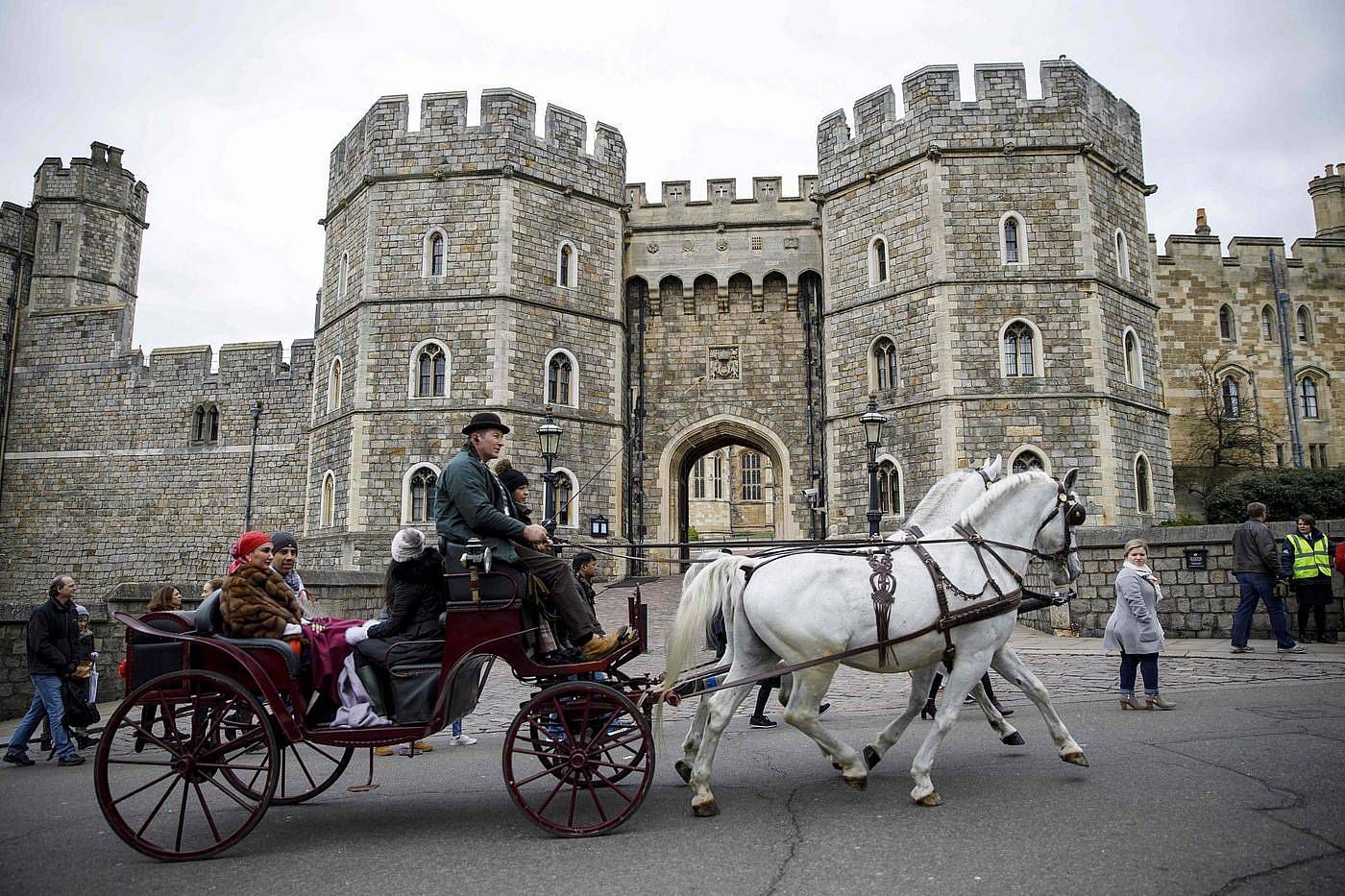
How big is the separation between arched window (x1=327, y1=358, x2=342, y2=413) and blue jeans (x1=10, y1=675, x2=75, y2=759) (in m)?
15.1

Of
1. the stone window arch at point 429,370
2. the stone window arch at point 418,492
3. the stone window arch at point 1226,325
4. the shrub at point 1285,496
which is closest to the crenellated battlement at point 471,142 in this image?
the stone window arch at point 429,370

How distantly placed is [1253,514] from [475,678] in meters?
9.69

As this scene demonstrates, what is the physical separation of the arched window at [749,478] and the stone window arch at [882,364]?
2614 centimetres

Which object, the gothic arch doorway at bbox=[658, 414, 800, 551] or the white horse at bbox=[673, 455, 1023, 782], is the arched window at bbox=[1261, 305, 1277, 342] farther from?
the white horse at bbox=[673, 455, 1023, 782]

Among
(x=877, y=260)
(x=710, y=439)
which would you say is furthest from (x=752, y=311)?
(x=877, y=260)

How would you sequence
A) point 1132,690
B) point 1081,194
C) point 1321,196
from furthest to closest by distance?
point 1321,196, point 1081,194, point 1132,690

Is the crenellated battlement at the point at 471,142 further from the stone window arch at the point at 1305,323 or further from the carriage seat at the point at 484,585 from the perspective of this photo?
the stone window arch at the point at 1305,323

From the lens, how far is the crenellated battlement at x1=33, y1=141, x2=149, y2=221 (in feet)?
104

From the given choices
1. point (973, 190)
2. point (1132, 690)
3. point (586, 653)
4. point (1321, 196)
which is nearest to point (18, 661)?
point (586, 653)

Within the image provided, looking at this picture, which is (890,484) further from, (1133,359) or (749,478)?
(749,478)

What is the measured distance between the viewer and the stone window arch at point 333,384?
72.7 ft

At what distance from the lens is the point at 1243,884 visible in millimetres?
3447

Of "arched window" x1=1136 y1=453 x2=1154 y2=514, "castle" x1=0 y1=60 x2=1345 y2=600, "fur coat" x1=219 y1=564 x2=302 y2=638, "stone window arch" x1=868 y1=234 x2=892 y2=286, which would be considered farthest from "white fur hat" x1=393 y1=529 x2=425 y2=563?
"arched window" x1=1136 y1=453 x2=1154 y2=514

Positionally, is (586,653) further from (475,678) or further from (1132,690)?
(1132,690)
